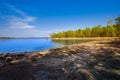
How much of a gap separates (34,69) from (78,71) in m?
2.68

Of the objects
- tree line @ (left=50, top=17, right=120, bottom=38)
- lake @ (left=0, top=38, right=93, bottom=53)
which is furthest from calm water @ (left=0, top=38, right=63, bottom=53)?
tree line @ (left=50, top=17, right=120, bottom=38)

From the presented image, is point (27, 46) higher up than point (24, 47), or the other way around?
point (24, 47)

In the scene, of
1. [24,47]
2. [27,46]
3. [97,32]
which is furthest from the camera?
[97,32]

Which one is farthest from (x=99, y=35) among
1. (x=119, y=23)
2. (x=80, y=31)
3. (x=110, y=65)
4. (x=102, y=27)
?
(x=110, y=65)

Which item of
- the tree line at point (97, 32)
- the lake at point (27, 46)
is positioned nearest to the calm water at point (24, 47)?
the lake at point (27, 46)

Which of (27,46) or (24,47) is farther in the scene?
(27,46)

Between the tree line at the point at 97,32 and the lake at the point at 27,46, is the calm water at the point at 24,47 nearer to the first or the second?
the lake at the point at 27,46

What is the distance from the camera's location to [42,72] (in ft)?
26.8

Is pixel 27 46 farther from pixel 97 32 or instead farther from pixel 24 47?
pixel 97 32

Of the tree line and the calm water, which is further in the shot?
the tree line

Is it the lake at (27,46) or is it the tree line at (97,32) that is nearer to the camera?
the lake at (27,46)

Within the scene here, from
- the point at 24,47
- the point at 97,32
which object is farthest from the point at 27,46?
the point at 97,32

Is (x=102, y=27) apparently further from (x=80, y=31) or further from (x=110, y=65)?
(x=110, y=65)

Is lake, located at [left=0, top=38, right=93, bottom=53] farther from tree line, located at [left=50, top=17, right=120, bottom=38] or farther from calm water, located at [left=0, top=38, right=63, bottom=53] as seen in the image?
tree line, located at [left=50, top=17, right=120, bottom=38]
